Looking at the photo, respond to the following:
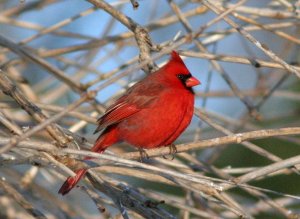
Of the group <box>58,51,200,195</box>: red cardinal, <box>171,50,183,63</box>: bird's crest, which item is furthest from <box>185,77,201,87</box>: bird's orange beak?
<box>171,50,183,63</box>: bird's crest

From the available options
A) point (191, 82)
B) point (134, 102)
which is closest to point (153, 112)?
point (134, 102)

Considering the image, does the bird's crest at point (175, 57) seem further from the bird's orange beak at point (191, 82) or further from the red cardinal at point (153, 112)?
the bird's orange beak at point (191, 82)

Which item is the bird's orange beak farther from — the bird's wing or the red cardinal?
the bird's wing

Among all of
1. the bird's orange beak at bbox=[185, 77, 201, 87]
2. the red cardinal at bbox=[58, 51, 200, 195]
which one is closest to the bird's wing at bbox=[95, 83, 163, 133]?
the red cardinal at bbox=[58, 51, 200, 195]

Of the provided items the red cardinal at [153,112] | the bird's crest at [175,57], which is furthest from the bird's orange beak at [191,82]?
the bird's crest at [175,57]

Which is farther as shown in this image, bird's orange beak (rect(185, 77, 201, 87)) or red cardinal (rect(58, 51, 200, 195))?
bird's orange beak (rect(185, 77, 201, 87))

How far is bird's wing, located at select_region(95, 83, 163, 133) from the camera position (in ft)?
10.7

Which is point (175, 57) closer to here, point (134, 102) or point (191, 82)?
point (191, 82)

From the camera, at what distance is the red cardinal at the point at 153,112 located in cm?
319

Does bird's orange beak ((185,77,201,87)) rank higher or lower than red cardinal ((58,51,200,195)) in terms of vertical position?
higher

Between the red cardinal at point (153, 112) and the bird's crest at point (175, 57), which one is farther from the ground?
the bird's crest at point (175, 57)

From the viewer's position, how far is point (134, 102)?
332 cm

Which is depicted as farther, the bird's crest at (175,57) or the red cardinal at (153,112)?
the bird's crest at (175,57)

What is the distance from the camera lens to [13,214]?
3.38 metres
